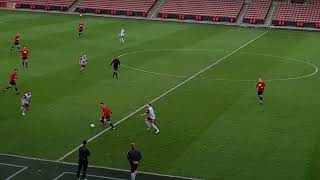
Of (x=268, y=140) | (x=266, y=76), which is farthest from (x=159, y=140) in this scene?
(x=266, y=76)

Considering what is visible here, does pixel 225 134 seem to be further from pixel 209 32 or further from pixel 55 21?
pixel 55 21

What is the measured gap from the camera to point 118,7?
81375 mm

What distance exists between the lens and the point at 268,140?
27.4 meters

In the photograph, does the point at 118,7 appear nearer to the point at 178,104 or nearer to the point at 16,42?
the point at 16,42

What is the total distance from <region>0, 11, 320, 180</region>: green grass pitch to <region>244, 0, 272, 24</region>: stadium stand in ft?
47.4

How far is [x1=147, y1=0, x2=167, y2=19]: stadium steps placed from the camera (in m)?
78.5

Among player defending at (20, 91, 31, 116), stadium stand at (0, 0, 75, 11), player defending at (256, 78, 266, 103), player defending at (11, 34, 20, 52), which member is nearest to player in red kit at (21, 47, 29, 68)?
player defending at (11, 34, 20, 52)

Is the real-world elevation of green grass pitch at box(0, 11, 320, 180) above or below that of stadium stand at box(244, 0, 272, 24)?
below

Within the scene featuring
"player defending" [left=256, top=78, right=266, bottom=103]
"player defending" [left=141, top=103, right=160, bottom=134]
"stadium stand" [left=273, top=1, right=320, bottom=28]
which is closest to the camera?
"player defending" [left=141, top=103, right=160, bottom=134]

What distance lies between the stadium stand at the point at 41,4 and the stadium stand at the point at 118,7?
2397 mm

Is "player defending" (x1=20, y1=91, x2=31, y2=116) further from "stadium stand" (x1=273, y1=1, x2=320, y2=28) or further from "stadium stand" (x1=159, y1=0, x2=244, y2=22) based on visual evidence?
"stadium stand" (x1=273, y1=1, x2=320, y2=28)

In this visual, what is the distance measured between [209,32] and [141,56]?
19.6m

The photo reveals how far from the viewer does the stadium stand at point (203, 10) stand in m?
76.2

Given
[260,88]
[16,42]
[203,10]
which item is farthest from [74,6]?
[260,88]
